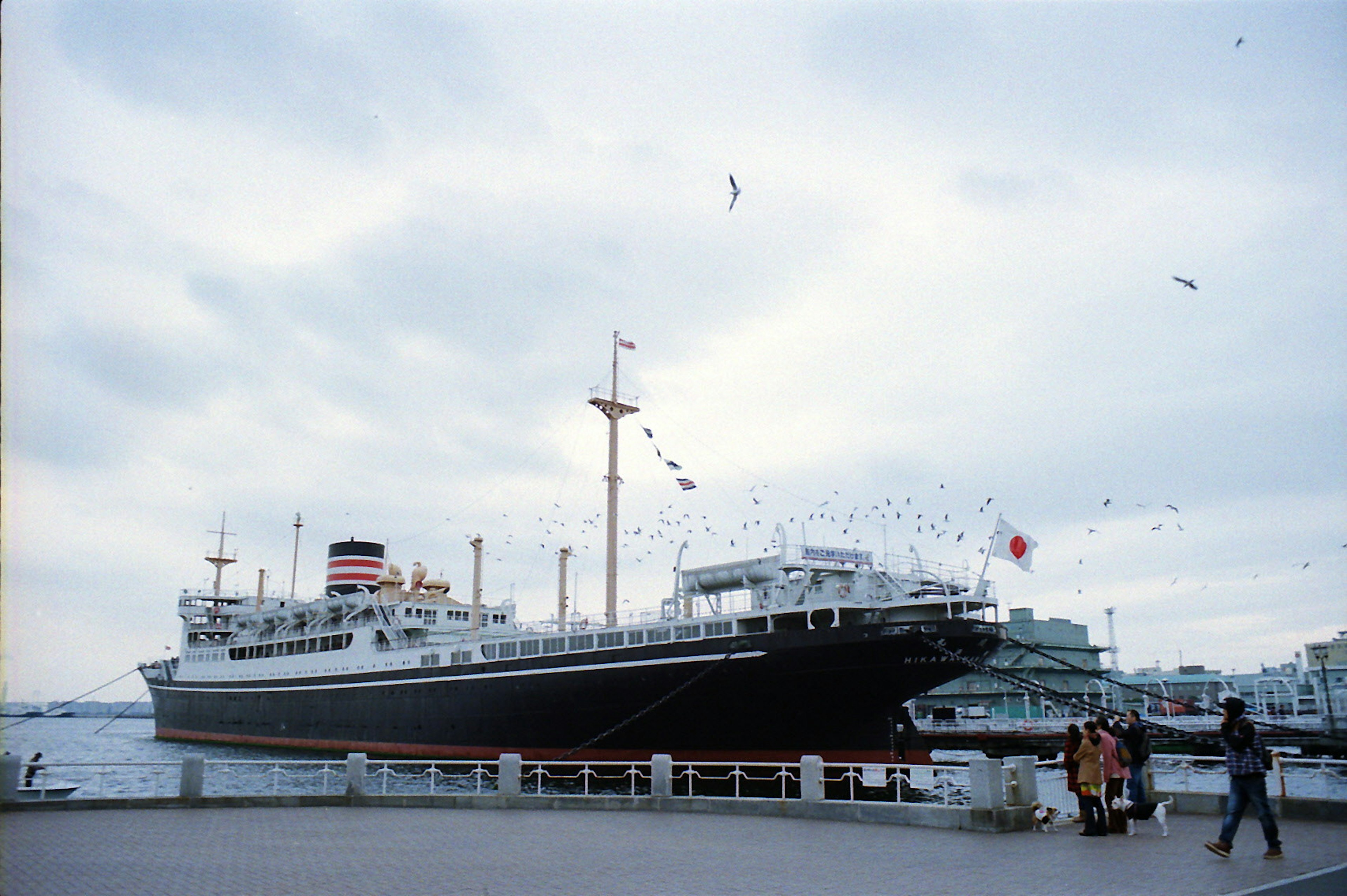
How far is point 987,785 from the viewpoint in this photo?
1462 centimetres

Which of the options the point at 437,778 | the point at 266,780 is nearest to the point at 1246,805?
the point at 437,778

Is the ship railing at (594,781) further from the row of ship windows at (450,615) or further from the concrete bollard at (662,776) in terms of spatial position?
the row of ship windows at (450,615)

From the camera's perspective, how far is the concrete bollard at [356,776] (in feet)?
65.7

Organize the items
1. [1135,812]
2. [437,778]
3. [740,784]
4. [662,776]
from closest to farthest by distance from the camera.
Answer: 1. [1135,812]
2. [662,776]
3. [740,784]
4. [437,778]

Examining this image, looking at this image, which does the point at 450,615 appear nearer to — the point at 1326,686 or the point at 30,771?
the point at 30,771

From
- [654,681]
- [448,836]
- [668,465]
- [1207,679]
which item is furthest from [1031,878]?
[1207,679]

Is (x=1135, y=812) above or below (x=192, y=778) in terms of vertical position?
below

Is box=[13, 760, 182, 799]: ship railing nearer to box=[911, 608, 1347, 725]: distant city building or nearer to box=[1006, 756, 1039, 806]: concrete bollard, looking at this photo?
box=[1006, 756, 1039, 806]: concrete bollard

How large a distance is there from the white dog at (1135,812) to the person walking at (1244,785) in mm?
2442

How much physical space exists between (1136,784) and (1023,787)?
1763 mm

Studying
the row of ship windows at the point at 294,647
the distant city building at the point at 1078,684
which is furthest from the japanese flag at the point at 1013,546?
the distant city building at the point at 1078,684

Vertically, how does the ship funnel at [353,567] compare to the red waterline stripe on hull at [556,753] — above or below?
above

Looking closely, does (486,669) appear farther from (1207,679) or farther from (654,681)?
(1207,679)

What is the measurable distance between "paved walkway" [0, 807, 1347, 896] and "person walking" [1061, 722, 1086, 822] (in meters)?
0.57
